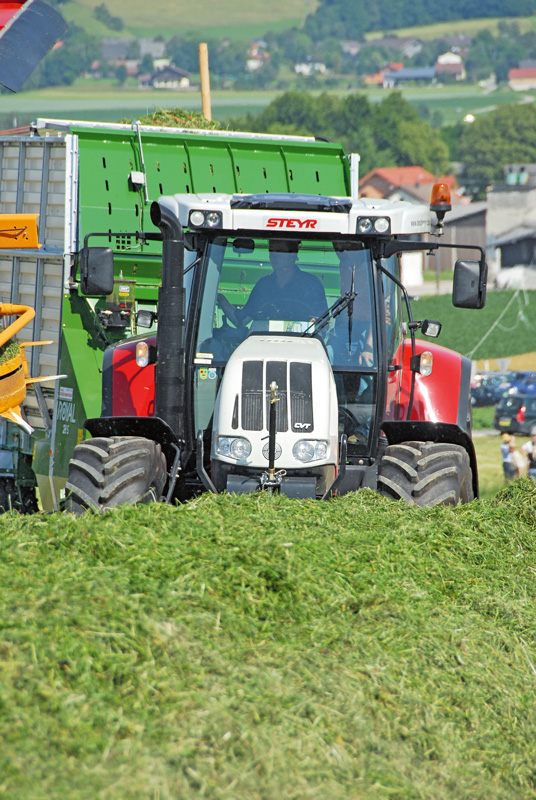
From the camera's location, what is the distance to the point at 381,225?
5859 mm

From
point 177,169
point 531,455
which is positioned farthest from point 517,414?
point 177,169

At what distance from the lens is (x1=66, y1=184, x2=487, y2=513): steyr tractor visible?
573 centimetres

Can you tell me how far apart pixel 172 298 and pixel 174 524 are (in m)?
1.57

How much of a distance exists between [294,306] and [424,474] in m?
1.23

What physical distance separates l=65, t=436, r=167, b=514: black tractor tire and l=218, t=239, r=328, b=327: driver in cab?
985mm

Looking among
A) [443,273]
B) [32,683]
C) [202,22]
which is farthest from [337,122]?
[32,683]

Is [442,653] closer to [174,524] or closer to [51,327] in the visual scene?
[174,524]

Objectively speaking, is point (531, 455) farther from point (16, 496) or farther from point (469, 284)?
point (469, 284)

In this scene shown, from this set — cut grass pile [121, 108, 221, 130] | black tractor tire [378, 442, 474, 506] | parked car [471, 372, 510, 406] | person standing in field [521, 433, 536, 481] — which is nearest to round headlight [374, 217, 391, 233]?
black tractor tire [378, 442, 474, 506]

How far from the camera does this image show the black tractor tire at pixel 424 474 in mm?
5660

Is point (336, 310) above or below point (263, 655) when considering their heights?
above

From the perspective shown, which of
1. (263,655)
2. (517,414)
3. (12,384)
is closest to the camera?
(263,655)

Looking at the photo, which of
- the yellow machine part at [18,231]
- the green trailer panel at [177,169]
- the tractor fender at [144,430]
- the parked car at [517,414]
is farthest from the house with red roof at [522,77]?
the tractor fender at [144,430]

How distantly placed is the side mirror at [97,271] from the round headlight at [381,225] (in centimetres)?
154
